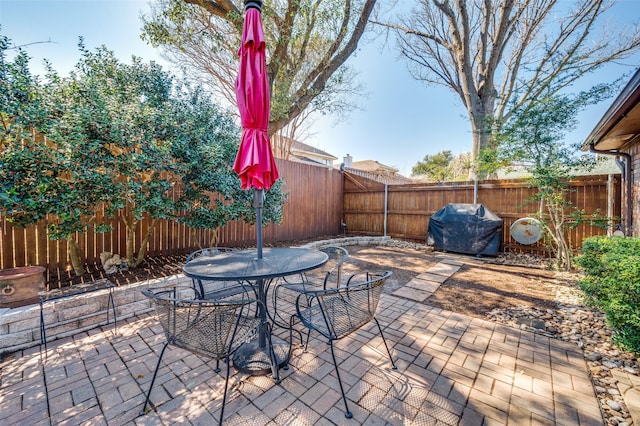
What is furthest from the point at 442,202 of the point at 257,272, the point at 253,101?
the point at 257,272

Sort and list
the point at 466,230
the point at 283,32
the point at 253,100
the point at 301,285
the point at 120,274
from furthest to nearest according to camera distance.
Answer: the point at 466,230, the point at 283,32, the point at 120,274, the point at 301,285, the point at 253,100

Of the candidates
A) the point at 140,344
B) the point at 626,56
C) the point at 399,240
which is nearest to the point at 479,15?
the point at 626,56

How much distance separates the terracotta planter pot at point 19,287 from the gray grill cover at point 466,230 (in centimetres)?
687

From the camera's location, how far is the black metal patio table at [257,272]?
1.81 m

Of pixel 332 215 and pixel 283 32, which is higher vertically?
pixel 283 32

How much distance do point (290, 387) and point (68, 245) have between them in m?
3.77

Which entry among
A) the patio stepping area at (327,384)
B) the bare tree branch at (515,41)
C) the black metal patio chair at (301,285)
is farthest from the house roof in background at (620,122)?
the bare tree branch at (515,41)

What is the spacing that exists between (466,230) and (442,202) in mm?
1390

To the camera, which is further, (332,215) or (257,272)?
(332,215)

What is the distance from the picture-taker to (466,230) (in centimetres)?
600

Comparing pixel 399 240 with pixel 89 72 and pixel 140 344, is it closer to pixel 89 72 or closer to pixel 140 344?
pixel 140 344

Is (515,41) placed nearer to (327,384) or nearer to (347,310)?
(347,310)

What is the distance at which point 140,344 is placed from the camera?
2387 millimetres

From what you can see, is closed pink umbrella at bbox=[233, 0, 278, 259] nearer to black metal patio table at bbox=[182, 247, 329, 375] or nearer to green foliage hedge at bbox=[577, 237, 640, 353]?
black metal patio table at bbox=[182, 247, 329, 375]
